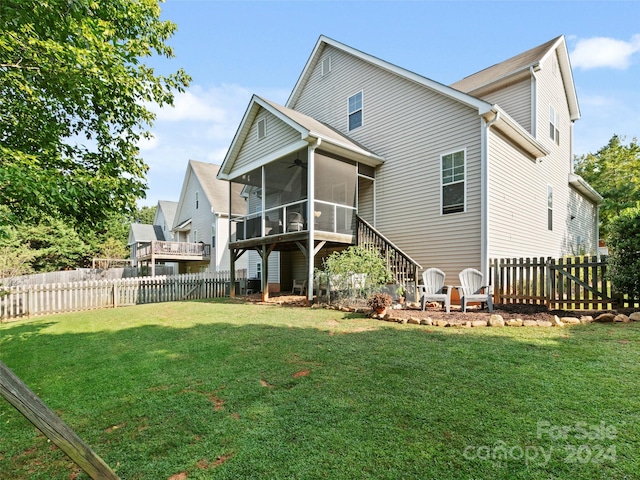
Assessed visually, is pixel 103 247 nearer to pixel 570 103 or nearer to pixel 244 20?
pixel 244 20

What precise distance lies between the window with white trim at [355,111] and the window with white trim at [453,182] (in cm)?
417

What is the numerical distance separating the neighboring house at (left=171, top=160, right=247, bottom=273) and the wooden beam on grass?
18539mm

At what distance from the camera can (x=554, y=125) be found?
12.6 meters

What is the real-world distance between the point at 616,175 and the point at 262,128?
72.6 ft

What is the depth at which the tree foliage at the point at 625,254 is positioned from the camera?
6.48 m

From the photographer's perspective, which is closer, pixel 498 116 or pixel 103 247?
pixel 498 116

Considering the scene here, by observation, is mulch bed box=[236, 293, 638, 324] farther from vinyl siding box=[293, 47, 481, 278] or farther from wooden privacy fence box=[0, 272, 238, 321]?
wooden privacy fence box=[0, 272, 238, 321]

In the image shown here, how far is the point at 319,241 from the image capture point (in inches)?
407

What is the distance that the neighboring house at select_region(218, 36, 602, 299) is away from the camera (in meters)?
9.30

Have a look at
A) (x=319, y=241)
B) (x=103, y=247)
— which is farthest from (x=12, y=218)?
(x=103, y=247)

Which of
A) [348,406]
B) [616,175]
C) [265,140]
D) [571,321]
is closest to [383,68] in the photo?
[265,140]

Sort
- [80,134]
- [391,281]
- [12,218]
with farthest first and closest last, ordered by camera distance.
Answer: [391,281] → [80,134] → [12,218]

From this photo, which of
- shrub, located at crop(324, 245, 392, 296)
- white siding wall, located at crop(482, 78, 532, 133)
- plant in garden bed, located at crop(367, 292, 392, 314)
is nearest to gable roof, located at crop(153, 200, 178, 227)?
shrub, located at crop(324, 245, 392, 296)

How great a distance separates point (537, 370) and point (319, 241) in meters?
7.43
